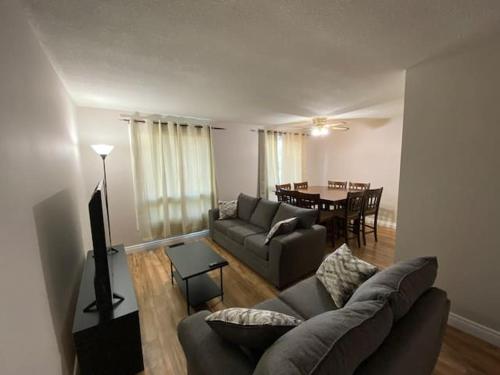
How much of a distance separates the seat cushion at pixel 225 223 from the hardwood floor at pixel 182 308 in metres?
0.35

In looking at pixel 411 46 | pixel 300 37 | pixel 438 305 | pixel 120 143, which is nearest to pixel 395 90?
pixel 411 46

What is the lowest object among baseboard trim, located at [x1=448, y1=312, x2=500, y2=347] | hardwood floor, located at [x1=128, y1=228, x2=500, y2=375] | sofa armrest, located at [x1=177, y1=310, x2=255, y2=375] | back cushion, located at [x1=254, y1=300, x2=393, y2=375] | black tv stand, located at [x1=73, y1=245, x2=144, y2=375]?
hardwood floor, located at [x1=128, y1=228, x2=500, y2=375]

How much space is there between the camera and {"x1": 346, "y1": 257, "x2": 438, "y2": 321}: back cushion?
97 cm

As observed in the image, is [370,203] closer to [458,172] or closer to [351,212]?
[351,212]

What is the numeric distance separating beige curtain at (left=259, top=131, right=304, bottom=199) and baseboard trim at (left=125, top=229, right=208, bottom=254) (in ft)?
5.64

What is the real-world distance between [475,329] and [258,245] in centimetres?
201

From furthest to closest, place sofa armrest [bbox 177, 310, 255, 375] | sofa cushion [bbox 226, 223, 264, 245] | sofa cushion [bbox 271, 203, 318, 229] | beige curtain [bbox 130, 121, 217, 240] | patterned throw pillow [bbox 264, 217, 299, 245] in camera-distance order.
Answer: beige curtain [bbox 130, 121, 217, 240], sofa cushion [bbox 226, 223, 264, 245], sofa cushion [bbox 271, 203, 318, 229], patterned throw pillow [bbox 264, 217, 299, 245], sofa armrest [bbox 177, 310, 255, 375]

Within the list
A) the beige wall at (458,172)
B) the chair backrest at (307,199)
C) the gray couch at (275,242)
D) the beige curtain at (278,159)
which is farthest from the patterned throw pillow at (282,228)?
the beige curtain at (278,159)

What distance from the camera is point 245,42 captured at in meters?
1.43

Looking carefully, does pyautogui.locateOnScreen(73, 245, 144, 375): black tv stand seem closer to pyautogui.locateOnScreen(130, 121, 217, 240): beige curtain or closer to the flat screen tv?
the flat screen tv

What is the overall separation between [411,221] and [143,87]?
3023 millimetres

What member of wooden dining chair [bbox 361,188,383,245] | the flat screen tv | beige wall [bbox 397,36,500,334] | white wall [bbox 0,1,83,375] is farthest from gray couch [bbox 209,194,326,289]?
white wall [bbox 0,1,83,375]

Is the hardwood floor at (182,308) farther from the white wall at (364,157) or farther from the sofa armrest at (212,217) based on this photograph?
the white wall at (364,157)

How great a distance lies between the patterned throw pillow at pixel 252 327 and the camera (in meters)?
0.93
